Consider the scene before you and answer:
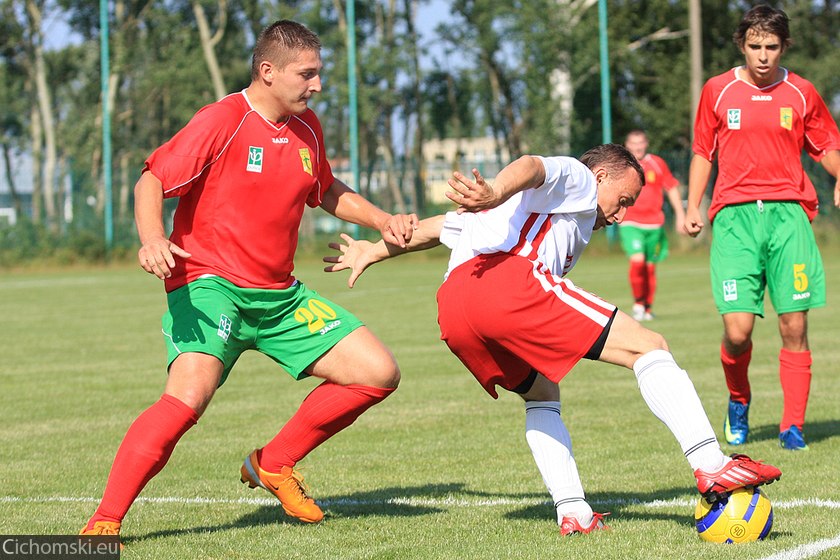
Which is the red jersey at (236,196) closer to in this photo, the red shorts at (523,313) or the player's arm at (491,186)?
the red shorts at (523,313)

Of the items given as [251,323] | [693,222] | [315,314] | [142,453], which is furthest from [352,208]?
[693,222]

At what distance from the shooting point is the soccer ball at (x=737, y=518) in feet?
15.4

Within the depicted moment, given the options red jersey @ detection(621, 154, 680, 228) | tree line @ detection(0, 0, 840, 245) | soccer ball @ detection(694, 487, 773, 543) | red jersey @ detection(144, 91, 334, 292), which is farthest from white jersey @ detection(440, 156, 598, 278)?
tree line @ detection(0, 0, 840, 245)

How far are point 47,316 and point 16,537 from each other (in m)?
12.6

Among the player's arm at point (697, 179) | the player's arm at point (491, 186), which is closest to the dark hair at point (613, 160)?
the player's arm at point (491, 186)

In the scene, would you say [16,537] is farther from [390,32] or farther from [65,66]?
[65,66]

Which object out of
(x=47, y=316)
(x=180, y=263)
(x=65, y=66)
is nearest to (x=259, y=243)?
(x=180, y=263)

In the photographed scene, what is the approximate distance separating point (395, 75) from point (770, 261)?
112 feet

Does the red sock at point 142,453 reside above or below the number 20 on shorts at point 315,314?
below

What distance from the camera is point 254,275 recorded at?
5.23 m

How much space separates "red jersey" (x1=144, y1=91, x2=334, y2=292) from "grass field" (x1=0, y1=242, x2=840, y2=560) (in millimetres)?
1098

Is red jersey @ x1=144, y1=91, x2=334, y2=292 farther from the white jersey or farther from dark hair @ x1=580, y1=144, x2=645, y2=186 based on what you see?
dark hair @ x1=580, y1=144, x2=645, y2=186

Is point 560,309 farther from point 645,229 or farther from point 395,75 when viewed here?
point 395,75

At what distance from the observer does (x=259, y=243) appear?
206 inches
